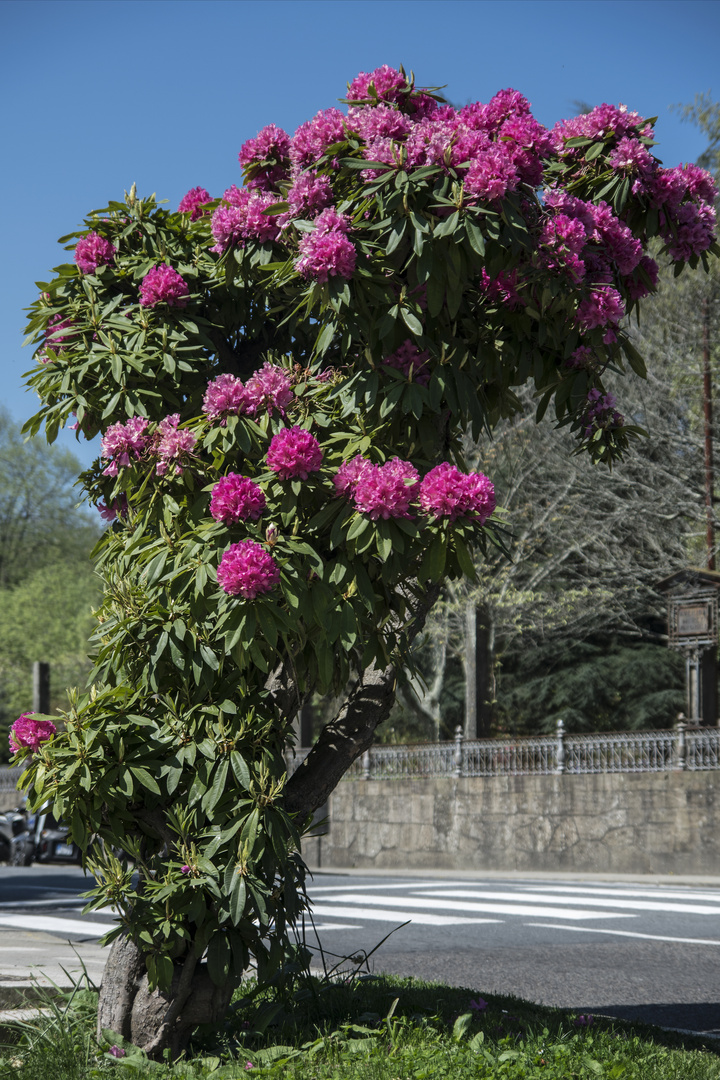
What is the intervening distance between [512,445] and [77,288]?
762 inches

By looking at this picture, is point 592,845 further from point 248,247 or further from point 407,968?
point 248,247

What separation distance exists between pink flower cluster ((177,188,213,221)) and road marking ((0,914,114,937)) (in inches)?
269

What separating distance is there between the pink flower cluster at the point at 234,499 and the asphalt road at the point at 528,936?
5.48ft

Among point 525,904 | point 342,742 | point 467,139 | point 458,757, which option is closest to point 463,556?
point 342,742

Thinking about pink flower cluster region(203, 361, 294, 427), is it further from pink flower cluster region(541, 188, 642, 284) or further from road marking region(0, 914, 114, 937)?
road marking region(0, 914, 114, 937)

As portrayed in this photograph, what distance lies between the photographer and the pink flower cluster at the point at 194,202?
5.14 m

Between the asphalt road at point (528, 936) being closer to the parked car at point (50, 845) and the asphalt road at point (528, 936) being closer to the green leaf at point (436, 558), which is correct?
the green leaf at point (436, 558)

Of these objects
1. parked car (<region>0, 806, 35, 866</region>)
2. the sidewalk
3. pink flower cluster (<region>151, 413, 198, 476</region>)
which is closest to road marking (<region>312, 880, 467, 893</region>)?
the sidewalk

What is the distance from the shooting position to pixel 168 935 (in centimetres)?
390

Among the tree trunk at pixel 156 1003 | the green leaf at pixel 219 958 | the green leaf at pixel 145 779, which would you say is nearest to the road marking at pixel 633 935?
the tree trunk at pixel 156 1003

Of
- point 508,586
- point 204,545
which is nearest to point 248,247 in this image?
point 204,545

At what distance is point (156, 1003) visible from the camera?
4.19m

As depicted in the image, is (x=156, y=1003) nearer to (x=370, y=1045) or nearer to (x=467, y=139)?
(x=370, y=1045)

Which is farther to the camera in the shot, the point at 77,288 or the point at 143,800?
the point at 77,288
